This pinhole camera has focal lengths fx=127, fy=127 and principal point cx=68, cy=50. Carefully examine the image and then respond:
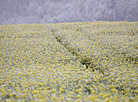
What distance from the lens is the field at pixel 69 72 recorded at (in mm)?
2291

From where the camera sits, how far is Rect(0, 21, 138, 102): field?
2.29 meters

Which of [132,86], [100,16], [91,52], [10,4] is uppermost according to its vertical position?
[10,4]

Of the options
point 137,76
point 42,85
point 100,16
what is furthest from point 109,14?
point 42,85

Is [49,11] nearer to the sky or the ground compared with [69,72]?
nearer to the sky

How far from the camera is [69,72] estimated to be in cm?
329

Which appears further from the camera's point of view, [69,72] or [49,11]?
[49,11]

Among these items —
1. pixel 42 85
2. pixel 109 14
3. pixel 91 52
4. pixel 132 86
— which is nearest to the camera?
pixel 42 85

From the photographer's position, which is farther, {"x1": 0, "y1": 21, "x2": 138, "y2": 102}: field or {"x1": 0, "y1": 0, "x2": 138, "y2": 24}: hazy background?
{"x1": 0, "y1": 0, "x2": 138, "y2": 24}: hazy background

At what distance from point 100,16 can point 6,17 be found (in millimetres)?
9373

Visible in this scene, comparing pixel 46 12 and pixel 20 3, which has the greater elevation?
pixel 20 3

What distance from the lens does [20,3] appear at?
13.1 meters

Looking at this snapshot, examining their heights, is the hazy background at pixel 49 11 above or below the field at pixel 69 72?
above

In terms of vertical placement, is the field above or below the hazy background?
below

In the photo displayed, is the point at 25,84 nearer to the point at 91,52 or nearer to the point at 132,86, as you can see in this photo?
the point at 132,86
